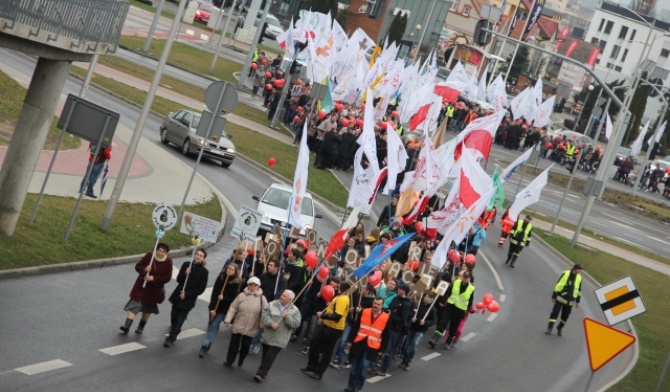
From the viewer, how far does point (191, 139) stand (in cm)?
3725

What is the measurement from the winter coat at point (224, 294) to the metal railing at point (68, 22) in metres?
4.34

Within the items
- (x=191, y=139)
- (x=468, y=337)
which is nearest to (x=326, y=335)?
(x=468, y=337)

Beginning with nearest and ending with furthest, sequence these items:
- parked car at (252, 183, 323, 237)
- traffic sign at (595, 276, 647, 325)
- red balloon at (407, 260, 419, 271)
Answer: traffic sign at (595, 276, 647, 325) → red balloon at (407, 260, 419, 271) → parked car at (252, 183, 323, 237)

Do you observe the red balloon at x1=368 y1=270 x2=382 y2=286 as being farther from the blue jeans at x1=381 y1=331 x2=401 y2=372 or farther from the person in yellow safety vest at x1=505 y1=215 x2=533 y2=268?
the person in yellow safety vest at x1=505 y1=215 x2=533 y2=268

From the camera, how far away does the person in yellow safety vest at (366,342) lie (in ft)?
60.9

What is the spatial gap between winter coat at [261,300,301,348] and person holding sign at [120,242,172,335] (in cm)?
148

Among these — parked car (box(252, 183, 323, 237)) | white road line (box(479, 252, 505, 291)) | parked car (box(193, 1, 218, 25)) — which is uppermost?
parked car (box(193, 1, 218, 25))

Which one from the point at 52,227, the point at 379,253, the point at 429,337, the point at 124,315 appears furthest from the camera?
the point at 429,337

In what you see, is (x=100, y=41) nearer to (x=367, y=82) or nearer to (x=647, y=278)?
(x=647, y=278)

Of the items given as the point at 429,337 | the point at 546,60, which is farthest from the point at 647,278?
the point at 546,60

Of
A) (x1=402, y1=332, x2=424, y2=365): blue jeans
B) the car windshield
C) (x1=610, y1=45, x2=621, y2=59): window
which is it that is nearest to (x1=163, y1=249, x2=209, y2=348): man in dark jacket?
(x1=402, y1=332, x2=424, y2=365): blue jeans

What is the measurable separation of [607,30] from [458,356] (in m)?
132

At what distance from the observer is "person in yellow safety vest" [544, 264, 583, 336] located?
27.4 metres

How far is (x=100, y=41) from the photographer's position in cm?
2061
